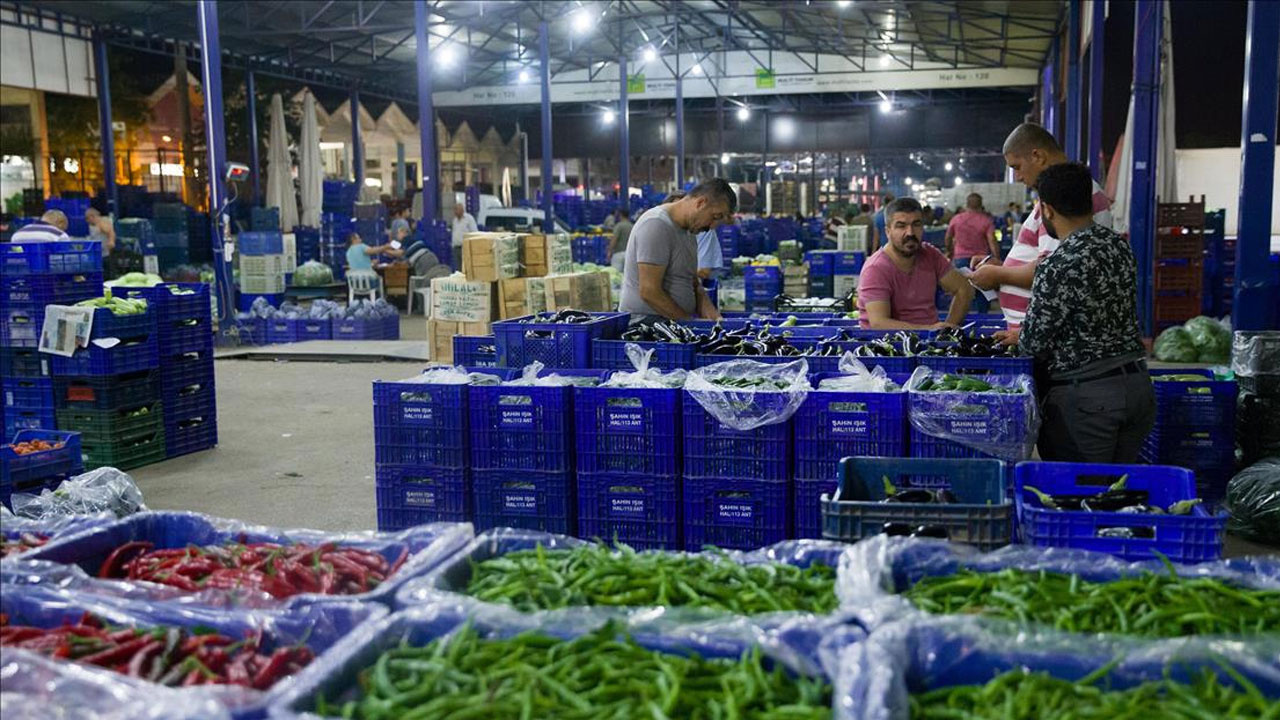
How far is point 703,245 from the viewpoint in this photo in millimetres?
12852

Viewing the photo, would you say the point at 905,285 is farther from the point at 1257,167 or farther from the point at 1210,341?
the point at 1210,341

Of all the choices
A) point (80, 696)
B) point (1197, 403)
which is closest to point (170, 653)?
point (80, 696)

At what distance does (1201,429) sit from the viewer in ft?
21.2

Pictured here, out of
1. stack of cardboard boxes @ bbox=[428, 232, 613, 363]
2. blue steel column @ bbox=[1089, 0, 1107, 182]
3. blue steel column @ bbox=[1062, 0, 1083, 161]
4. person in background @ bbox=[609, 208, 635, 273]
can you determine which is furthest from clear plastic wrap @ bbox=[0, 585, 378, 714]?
blue steel column @ bbox=[1062, 0, 1083, 161]

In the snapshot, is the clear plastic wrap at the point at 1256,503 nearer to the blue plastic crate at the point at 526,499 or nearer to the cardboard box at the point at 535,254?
the blue plastic crate at the point at 526,499

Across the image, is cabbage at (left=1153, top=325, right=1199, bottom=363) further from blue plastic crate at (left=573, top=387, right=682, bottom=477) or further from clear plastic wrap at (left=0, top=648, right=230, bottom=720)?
clear plastic wrap at (left=0, top=648, right=230, bottom=720)

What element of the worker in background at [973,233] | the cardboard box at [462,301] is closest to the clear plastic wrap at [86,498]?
the cardboard box at [462,301]

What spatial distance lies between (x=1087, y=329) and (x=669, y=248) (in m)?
2.91

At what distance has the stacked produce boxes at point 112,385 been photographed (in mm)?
7918

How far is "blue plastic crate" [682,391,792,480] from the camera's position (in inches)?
187

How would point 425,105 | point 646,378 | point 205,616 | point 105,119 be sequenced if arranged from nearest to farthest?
point 205,616
point 646,378
point 425,105
point 105,119

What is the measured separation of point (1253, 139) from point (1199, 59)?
1240 centimetres

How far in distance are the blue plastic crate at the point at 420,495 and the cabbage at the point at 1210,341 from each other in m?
9.91

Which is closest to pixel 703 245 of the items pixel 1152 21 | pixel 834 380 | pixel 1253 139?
pixel 1152 21
